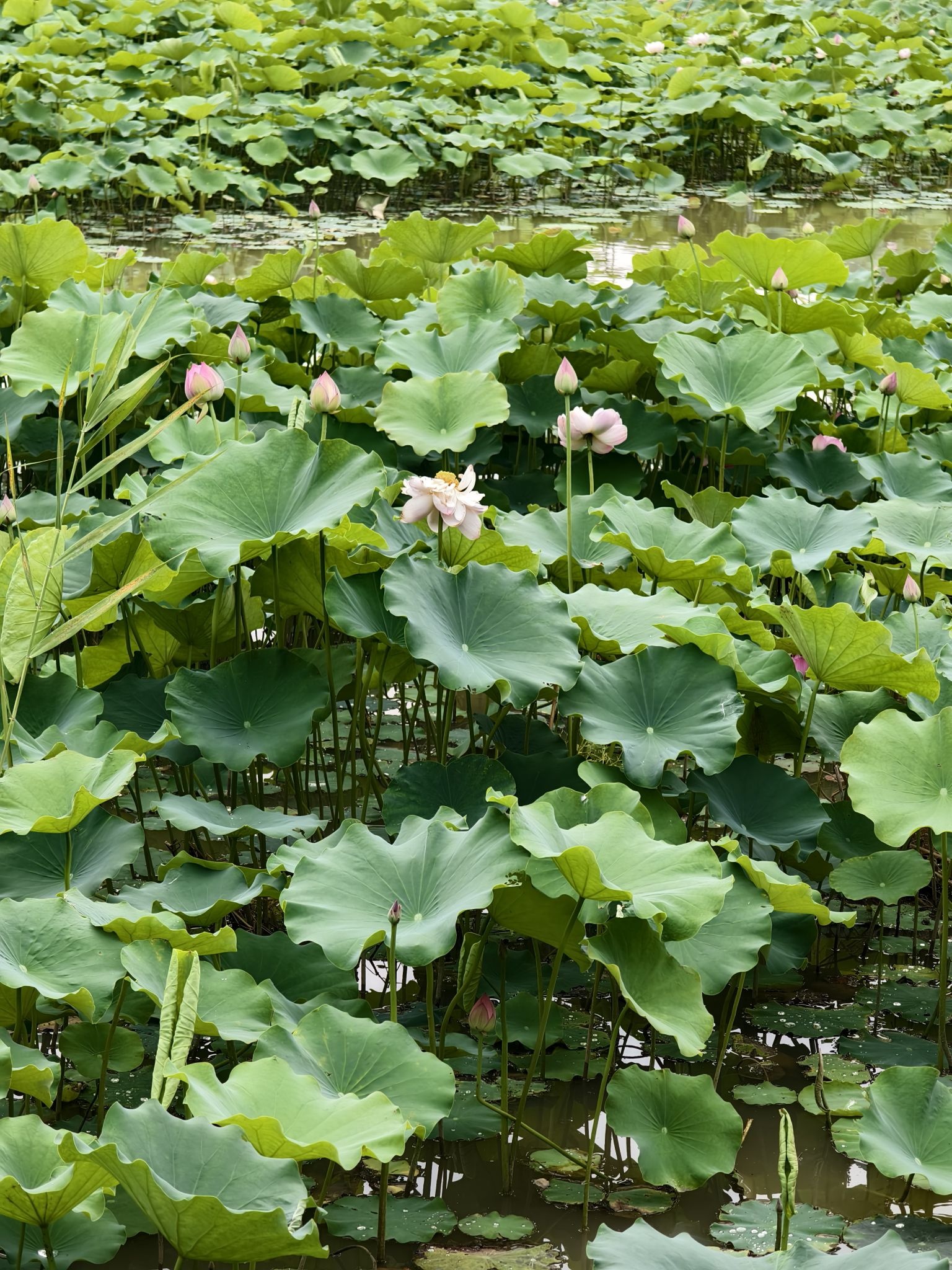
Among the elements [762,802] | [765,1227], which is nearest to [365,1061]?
[765,1227]

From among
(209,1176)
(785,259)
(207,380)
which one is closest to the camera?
(209,1176)

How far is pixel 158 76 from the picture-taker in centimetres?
820

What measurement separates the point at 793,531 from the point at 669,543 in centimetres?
28

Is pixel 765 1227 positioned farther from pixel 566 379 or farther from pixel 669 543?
pixel 566 379


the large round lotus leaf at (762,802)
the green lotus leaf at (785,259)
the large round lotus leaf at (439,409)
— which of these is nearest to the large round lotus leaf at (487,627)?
the large round lotus leaf at (762,802)

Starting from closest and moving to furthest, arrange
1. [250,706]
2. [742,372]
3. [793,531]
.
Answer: [250,706] → [793,531] → [742,372]

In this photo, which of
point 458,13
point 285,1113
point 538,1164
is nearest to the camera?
point 285,1113

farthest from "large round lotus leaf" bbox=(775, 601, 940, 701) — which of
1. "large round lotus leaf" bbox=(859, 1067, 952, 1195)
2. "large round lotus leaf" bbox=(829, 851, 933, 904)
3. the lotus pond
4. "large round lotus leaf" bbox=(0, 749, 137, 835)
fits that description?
"large round lotus leaf" bbox=(0, 749, 137, 835)

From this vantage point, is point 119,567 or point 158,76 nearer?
point 119,567

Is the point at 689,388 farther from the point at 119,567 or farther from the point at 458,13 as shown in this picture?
the point at 458,13

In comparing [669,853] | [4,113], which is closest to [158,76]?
[4,113]

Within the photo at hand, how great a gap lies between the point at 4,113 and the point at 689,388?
632cm

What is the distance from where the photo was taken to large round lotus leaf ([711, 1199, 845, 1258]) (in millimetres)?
1611

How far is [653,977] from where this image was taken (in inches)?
63.8
